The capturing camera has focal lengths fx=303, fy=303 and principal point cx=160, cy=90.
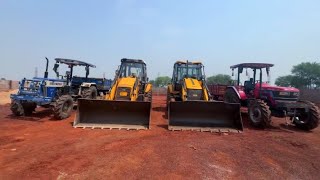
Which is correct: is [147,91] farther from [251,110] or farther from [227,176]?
[227,176]

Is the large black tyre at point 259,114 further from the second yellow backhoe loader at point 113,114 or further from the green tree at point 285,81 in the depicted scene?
the green tree at point 285,81

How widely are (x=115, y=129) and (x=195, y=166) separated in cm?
413

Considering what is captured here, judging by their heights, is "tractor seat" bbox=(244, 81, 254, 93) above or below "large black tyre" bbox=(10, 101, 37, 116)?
above

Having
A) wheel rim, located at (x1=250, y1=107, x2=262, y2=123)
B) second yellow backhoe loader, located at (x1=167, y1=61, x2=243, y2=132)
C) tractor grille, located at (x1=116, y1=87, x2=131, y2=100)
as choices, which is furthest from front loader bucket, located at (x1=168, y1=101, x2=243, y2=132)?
tractor grille, located at (x1=116, y1=87, x2=131, y2=100)

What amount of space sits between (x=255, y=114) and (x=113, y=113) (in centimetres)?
499

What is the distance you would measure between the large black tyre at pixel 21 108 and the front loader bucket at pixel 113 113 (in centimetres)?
336

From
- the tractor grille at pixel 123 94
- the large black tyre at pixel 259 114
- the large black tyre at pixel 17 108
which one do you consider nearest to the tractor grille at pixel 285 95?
the large black tyre at pixel 259 114

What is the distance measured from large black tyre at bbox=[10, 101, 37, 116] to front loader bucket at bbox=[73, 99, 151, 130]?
11.0ft

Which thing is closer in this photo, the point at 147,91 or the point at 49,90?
the point at 49,90

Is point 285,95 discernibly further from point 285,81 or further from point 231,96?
point 285,81

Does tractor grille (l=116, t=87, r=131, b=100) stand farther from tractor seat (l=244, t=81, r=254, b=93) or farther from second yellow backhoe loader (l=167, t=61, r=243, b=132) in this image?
tractor seat (l=244, t=81, r=254, b=93)

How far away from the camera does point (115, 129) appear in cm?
934

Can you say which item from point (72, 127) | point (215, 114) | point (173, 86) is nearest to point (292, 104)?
point (215, 114)

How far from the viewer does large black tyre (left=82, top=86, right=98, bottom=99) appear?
13.7 m
